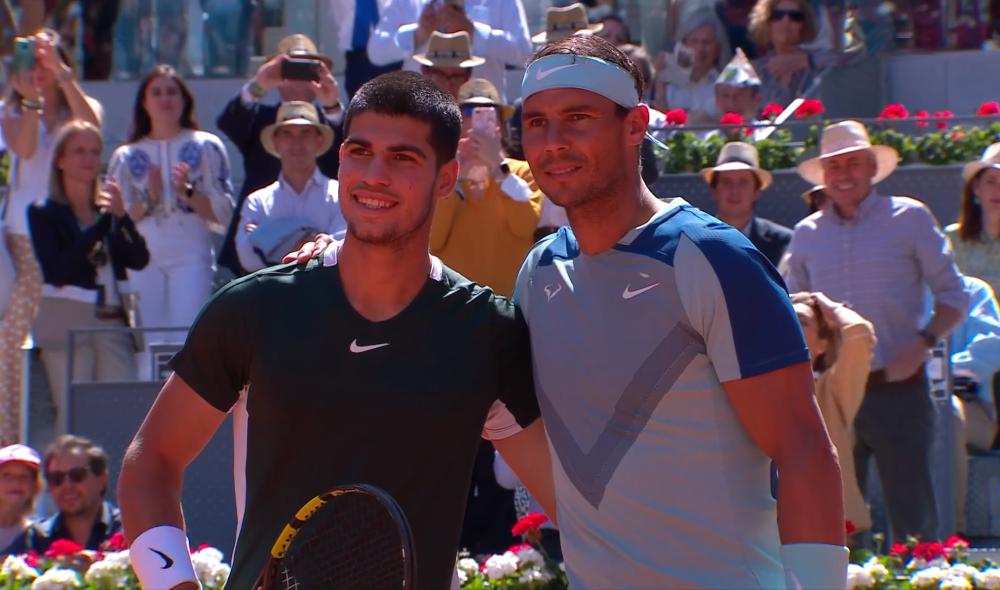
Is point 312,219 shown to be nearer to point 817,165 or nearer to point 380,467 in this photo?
point 817,165

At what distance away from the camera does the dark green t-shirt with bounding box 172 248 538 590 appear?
357 cm

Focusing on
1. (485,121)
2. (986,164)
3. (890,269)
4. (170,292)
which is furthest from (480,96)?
(986,164)

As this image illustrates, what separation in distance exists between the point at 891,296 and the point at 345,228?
104 inches

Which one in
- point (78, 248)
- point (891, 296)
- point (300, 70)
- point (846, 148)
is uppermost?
point (300, 70)

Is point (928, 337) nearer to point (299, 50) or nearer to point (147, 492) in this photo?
point (299, 50)

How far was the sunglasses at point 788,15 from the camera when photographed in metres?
12.2

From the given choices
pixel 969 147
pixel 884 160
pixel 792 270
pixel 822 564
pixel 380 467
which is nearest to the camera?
pixel 822 564

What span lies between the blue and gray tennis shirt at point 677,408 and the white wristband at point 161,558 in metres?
0.82

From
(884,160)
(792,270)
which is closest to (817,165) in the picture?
(884,160)

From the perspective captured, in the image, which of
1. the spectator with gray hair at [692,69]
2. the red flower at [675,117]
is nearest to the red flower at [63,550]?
the red flower at [675,117]

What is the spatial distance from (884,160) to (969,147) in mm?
2167

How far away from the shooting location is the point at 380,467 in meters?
3.56

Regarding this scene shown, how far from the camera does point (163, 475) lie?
360 centimetres

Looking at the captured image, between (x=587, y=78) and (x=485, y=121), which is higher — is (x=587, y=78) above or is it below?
above
